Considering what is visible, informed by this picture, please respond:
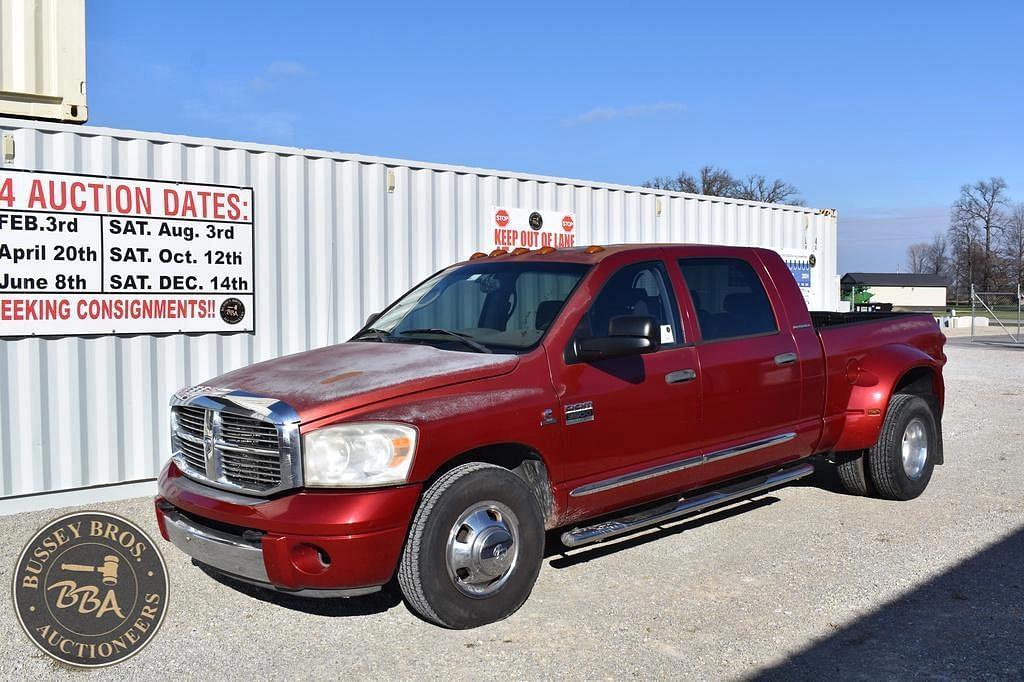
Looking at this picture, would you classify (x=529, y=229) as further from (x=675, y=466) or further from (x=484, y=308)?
(x=675, y=466)

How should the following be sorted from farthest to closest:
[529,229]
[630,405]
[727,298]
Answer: [529,229]
[727,298]
[630,405]

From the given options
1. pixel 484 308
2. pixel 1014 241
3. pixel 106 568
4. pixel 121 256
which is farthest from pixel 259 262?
pixel 1014 241

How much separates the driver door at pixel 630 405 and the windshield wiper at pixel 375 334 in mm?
1199

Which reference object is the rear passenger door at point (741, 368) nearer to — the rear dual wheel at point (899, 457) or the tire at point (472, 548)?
the rear dual wheel at point (899, 457)

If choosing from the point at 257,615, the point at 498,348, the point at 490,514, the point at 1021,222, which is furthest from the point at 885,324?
the point at 1021,222

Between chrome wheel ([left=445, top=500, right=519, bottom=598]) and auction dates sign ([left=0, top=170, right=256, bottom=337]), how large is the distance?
424 cm

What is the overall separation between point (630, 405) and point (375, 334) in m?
1.63

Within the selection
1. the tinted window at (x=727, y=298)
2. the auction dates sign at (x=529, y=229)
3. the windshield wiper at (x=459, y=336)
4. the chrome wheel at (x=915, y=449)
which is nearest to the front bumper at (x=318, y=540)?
the windshield wiper at (x=459, y=336)

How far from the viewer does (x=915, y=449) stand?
22.4 ft

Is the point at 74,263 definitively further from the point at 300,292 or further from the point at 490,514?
the point at 490,514

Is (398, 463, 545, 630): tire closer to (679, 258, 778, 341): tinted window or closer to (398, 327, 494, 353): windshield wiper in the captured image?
(398, 327, 494, 353): windshield wiper

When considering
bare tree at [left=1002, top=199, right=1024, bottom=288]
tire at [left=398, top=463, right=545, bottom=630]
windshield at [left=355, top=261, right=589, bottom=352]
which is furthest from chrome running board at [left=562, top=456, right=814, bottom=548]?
bare tree at [left=1002, top=199, right=1024, bottom=288]

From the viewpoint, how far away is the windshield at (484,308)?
16.2ft

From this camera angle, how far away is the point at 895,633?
4211mm
